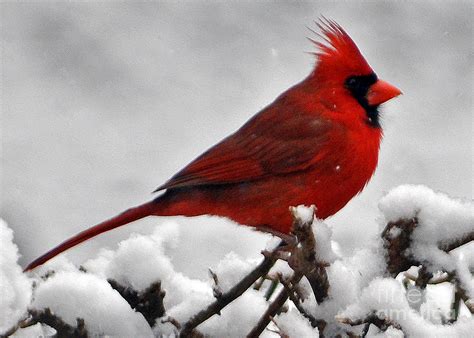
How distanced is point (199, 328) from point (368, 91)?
1.21 meters

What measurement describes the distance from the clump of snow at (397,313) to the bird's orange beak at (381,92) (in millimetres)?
1294

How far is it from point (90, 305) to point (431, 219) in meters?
0.42

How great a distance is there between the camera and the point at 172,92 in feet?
14.4

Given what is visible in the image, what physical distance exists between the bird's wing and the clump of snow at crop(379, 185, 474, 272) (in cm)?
97

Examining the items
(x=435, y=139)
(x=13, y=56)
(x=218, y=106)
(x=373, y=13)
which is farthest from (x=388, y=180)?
(x=13, y=56)

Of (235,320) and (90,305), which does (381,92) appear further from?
(90,305)

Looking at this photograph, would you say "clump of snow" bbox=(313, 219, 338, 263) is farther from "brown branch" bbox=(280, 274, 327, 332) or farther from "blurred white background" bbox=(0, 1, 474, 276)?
"blurred white background" bbox=(0, 1, 474, 276)

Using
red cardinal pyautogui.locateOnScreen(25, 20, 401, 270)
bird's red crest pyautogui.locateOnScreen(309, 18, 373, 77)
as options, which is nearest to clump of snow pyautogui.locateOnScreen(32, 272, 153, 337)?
red cardinal pyautogui.locateOnScreen(25, 20, 401, 270)

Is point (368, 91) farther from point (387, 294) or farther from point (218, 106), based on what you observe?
point (218, 106)

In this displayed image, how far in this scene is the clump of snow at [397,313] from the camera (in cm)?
112

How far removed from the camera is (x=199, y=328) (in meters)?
1.33

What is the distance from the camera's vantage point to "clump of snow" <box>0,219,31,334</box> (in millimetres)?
1220

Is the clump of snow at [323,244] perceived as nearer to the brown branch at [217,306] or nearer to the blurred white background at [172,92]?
the brown branch at [217,306]

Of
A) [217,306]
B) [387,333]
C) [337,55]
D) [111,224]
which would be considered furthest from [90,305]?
[337,55]
